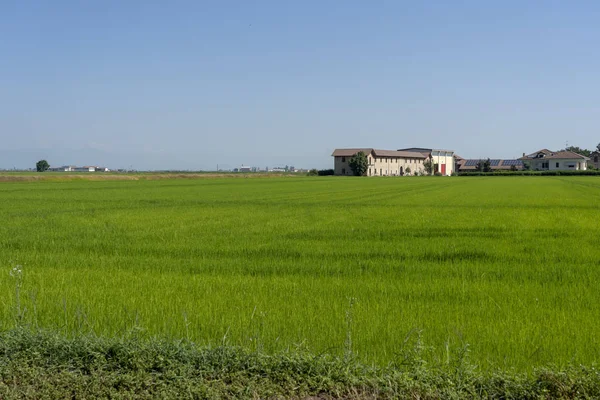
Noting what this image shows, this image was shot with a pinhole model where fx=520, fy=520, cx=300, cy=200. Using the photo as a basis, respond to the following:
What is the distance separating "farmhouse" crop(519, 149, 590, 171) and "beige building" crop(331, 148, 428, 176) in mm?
30311

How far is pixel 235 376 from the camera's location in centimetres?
464

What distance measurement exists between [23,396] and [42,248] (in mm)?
8759

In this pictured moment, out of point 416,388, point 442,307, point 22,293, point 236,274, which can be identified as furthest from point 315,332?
point 22,293

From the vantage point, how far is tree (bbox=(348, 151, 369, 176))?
420 feet

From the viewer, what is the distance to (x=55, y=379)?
4.60 meters

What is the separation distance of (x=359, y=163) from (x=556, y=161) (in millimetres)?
53343

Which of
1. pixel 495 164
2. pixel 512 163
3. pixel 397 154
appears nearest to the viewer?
pixel 397 154

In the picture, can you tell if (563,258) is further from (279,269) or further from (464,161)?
(464,161)

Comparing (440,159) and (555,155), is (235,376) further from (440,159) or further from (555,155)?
(440,159)

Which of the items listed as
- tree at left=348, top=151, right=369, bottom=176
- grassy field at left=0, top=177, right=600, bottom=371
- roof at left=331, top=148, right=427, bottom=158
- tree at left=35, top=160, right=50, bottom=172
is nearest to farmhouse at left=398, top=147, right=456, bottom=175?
roof at left=331, top=148, right=427, bottom=158

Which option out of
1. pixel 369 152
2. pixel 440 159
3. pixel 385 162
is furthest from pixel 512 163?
pixel 369 152

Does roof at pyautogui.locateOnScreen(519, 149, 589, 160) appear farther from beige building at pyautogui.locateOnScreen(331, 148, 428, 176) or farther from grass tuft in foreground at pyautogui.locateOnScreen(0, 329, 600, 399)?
grass tuft in foreground at pyautogui.locateOnScreen(0, 329, 600, 399)

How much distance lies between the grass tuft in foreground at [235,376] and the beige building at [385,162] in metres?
127

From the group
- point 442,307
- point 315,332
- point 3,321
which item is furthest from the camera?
point 442,307
